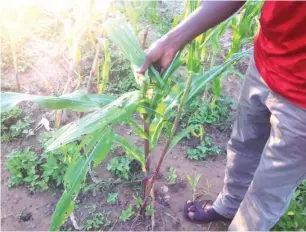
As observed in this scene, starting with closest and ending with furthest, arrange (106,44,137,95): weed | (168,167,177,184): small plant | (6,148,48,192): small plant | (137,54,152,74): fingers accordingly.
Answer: (137,54,152,74): fingers, (6,148,48,192): small plant, (168,167,177,184): small plant, (106,44,137,95): weed

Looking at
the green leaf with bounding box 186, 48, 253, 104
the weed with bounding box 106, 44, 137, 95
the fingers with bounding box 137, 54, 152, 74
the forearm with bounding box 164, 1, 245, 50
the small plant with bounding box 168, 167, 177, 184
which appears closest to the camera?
the forearm with bounding box 164, 1, 245, 50

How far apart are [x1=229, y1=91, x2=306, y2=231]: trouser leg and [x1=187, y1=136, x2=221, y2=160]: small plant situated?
591 millimetres

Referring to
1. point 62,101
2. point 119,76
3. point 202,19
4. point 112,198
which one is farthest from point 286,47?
point 119,76

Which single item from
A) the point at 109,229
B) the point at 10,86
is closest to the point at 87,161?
the point at 109,229

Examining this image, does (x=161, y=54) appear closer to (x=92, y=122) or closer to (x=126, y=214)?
(x=92, y=122)

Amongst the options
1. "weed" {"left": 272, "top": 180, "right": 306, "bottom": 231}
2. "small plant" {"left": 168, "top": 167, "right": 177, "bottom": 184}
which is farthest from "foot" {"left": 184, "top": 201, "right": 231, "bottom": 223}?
"weed" {"left": 272, "top": 180, "right": 306, "bottom": 231}

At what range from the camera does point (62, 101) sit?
3.43ft

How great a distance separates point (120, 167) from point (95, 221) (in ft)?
0.94

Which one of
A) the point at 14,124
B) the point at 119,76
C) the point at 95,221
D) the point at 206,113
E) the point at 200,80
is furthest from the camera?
the point at 119,76

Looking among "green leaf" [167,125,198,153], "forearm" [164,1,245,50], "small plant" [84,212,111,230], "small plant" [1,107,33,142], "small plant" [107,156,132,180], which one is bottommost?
"small plant" [84,212,111,230]

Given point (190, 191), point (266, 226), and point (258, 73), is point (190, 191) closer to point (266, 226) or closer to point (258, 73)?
point (266, 226)

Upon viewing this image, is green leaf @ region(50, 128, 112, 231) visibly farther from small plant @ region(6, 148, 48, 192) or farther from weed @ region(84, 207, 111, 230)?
small plant @ region(6, 148, 48, 192)

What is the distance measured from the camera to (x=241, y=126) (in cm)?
132

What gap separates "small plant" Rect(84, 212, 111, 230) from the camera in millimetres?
1476
